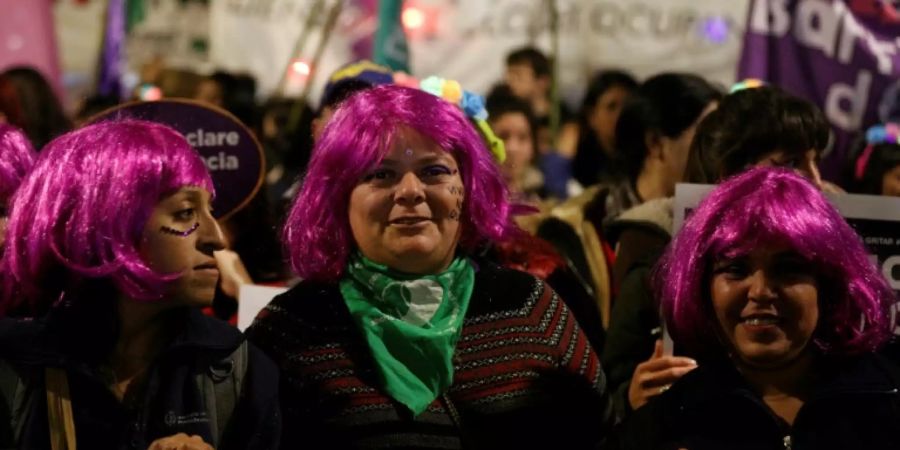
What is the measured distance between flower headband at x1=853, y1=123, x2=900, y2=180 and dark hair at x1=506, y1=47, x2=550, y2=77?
3526 mm

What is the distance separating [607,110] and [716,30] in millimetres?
2362

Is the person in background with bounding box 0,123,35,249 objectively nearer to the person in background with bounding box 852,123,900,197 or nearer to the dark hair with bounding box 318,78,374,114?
the dark hair with bounding box 318,78,374,114

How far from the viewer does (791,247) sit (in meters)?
3.41

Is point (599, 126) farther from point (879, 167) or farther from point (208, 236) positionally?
point (208, 236)

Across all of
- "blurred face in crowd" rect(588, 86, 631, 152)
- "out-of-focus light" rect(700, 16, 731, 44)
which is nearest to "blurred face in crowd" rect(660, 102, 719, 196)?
"blurred face in crowd" rect(588, 86, 631, 152)

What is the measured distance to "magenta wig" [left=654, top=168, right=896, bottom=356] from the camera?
342 cm

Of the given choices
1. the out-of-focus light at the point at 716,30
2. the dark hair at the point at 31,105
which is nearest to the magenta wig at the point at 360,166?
the dark hair at the point at 31,105

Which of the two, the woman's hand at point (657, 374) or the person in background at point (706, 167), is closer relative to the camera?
the woman's hand at point (657, 374)

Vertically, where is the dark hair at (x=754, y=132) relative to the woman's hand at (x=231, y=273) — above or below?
above

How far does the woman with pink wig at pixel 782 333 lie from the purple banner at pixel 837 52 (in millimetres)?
2525

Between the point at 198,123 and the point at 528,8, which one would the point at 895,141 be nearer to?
the point at 198,123

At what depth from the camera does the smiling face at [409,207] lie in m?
3.63

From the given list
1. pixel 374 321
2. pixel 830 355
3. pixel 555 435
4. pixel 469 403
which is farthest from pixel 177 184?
pixel 830 355

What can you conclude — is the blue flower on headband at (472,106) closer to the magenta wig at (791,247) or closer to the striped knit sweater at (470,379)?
the striped knit sweater at (470,379)
